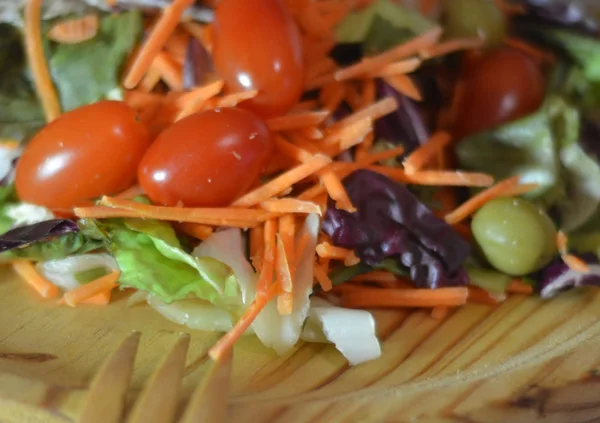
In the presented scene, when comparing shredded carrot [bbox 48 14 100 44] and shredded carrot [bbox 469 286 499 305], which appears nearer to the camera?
shredded carrot [bbox 469 286 499 305]

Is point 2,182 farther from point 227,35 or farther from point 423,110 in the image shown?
point 423,110

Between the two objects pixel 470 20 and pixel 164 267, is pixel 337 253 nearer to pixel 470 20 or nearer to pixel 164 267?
pixel 164 267

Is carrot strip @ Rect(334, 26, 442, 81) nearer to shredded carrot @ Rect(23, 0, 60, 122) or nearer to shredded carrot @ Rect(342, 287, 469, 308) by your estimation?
shredded carrot @ Rect(342, 287, 469, 308)

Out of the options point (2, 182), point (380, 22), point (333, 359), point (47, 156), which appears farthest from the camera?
point (380, 22)

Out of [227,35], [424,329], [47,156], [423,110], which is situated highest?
[227,35]

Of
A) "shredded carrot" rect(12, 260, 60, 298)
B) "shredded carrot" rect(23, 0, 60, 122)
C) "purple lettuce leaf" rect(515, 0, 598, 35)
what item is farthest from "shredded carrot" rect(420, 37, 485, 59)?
"shredded carrot" rect(12, 260, 60, 298)

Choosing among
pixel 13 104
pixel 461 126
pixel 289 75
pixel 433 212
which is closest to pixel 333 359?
pixel 433 212

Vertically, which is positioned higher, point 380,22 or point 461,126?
point 380,22
